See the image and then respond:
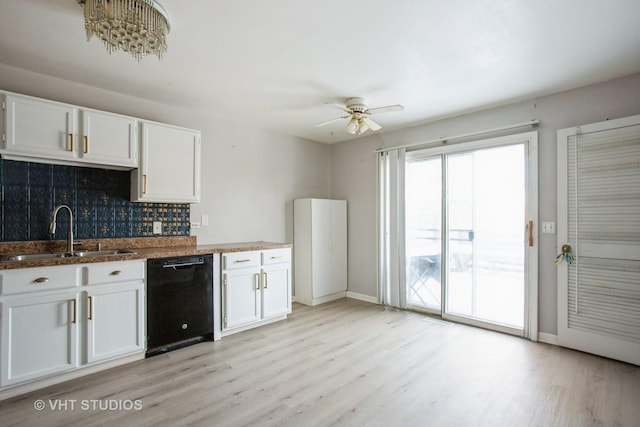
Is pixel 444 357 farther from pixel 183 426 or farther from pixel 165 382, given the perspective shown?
pixel 165 382

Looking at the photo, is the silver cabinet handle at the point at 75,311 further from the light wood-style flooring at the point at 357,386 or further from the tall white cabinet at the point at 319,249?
the tall white cabinet at the point at 319,249

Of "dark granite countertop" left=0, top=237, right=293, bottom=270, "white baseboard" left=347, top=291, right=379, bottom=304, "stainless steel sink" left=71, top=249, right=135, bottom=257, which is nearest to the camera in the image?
"dark granite countertop" left=0, top=237, right=293, bottom=270

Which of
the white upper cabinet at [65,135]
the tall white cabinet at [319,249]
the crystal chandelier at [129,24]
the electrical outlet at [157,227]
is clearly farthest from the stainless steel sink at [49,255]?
the tall white cabinet at [319,249]

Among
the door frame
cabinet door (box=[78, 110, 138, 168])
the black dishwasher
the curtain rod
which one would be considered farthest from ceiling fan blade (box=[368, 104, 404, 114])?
cabinet door (box=[78, 110, 138, 168])

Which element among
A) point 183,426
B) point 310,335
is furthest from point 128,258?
point 310,335

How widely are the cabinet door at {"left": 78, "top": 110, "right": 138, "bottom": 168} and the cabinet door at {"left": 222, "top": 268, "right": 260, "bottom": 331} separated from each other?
1469 millimetres

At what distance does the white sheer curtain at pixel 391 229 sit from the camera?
4375mm

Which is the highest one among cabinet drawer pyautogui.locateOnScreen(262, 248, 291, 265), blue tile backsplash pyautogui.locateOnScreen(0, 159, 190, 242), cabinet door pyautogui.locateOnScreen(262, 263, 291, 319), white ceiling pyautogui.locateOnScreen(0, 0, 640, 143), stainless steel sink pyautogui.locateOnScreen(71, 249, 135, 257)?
white ceiling pyautogui.locateOnScreen(0, 0, 640, 143)

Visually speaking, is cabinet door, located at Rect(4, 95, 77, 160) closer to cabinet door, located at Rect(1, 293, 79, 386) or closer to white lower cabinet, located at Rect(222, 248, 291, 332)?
cabinet door, located at Rect(1, 293, 79, 386)

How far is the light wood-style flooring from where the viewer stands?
200 centimetres

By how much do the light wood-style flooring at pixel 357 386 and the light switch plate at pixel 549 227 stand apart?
1122 millimetres

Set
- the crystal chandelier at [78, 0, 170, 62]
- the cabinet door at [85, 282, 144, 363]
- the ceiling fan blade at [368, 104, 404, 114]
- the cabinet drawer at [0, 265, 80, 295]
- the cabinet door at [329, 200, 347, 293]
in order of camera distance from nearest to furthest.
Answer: the crystal chandelier at [78, 0, 170, 62]
the cabinet drawer at [0, 265, 80, 295]
the cabinet door at [85, 282, 144, 363]
the ceiling fan blade at [368, 104, 404, 114]
the cabinet door at [329, 200, 347, 293]

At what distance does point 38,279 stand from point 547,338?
4.46 metres

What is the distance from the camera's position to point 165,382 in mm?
2434
